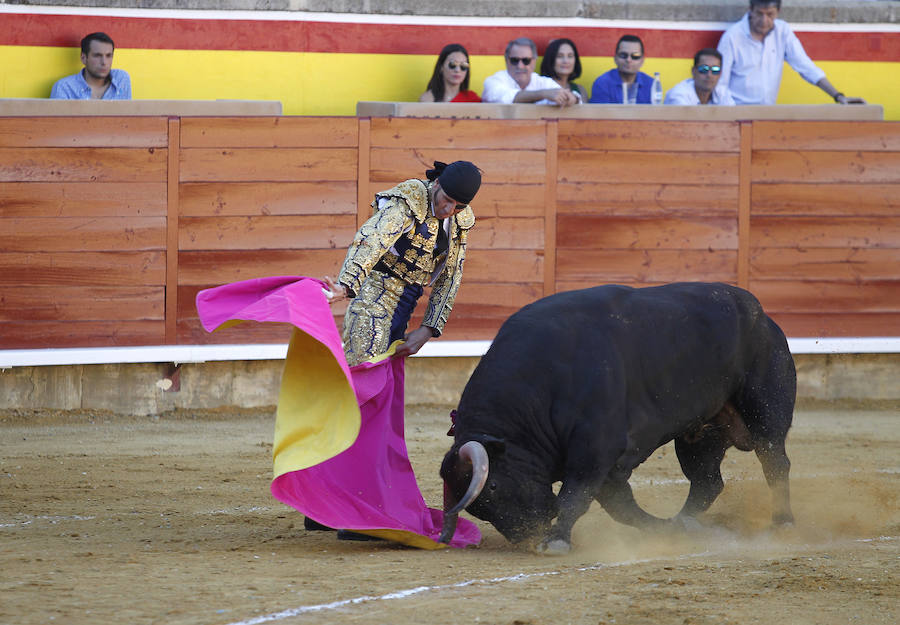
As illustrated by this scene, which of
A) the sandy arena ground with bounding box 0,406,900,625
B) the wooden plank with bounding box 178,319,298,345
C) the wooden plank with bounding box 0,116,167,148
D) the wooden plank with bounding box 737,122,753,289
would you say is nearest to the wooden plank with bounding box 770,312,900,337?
the wooden plank with bounding box 737,122,753,289

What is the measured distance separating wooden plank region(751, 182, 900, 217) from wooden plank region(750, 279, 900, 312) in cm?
42

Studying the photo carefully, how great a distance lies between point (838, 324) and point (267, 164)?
11.6 feet

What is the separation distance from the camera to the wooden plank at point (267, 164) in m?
6.90

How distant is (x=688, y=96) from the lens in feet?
25.9

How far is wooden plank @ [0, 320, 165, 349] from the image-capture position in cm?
662

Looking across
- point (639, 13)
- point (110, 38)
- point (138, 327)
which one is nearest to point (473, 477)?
point (138, 327)

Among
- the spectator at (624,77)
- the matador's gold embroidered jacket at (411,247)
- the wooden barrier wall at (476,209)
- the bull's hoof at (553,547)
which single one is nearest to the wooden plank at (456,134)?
the wooden barrier wall at (476,209)

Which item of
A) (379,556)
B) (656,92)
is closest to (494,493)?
(379,556)

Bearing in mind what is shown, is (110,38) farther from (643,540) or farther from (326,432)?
(643,540)

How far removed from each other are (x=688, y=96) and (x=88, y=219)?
3.60 meters

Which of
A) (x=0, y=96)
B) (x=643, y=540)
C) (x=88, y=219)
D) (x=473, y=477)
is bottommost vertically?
(x=643, y=540)

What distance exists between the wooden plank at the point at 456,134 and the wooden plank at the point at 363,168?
0.04 m

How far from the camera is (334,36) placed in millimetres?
7777

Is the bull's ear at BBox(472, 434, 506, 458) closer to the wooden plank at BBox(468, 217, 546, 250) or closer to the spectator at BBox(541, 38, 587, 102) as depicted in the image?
the wooden plank at BBox(468, 217, 546, 250)
